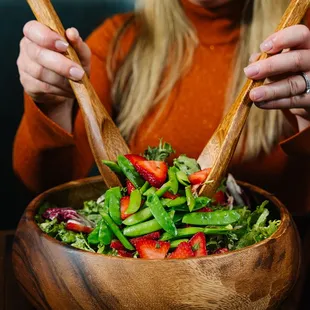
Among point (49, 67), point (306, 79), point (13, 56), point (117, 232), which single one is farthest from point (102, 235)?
point (13, 56)

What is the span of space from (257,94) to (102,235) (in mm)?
376

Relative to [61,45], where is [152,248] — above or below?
below

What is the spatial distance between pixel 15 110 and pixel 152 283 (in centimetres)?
127

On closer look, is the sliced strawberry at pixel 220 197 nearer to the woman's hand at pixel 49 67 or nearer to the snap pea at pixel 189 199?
the snap pea at pixel 189 199

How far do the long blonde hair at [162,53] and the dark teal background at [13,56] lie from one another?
0.57ft

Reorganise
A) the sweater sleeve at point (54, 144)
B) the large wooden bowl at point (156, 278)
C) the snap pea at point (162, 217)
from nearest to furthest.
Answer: the large wooden bowl at point (156, 278) → the snap pea at point (162, 217) → the sweater sleeve at point (54, 144)

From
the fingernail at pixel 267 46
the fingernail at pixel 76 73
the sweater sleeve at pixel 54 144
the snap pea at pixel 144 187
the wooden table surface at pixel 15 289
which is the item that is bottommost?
the wooden table surface at pixel 15 289

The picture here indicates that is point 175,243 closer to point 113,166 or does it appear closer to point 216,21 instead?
point 113,166

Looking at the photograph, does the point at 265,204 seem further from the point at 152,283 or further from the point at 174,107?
the point at 174,107

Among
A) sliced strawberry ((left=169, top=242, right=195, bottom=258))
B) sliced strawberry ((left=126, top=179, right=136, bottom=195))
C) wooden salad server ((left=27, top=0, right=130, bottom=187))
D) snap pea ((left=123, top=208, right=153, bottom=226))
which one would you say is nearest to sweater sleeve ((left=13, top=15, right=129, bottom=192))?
wooden salad server ((left=27, top=0, right=130, bottom=187))

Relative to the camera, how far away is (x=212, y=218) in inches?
36.9

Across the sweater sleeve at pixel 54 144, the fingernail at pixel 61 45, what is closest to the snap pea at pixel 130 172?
the fingernail at pixel 61 45

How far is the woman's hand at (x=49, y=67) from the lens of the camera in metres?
1.07

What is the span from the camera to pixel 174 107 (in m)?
1.74
